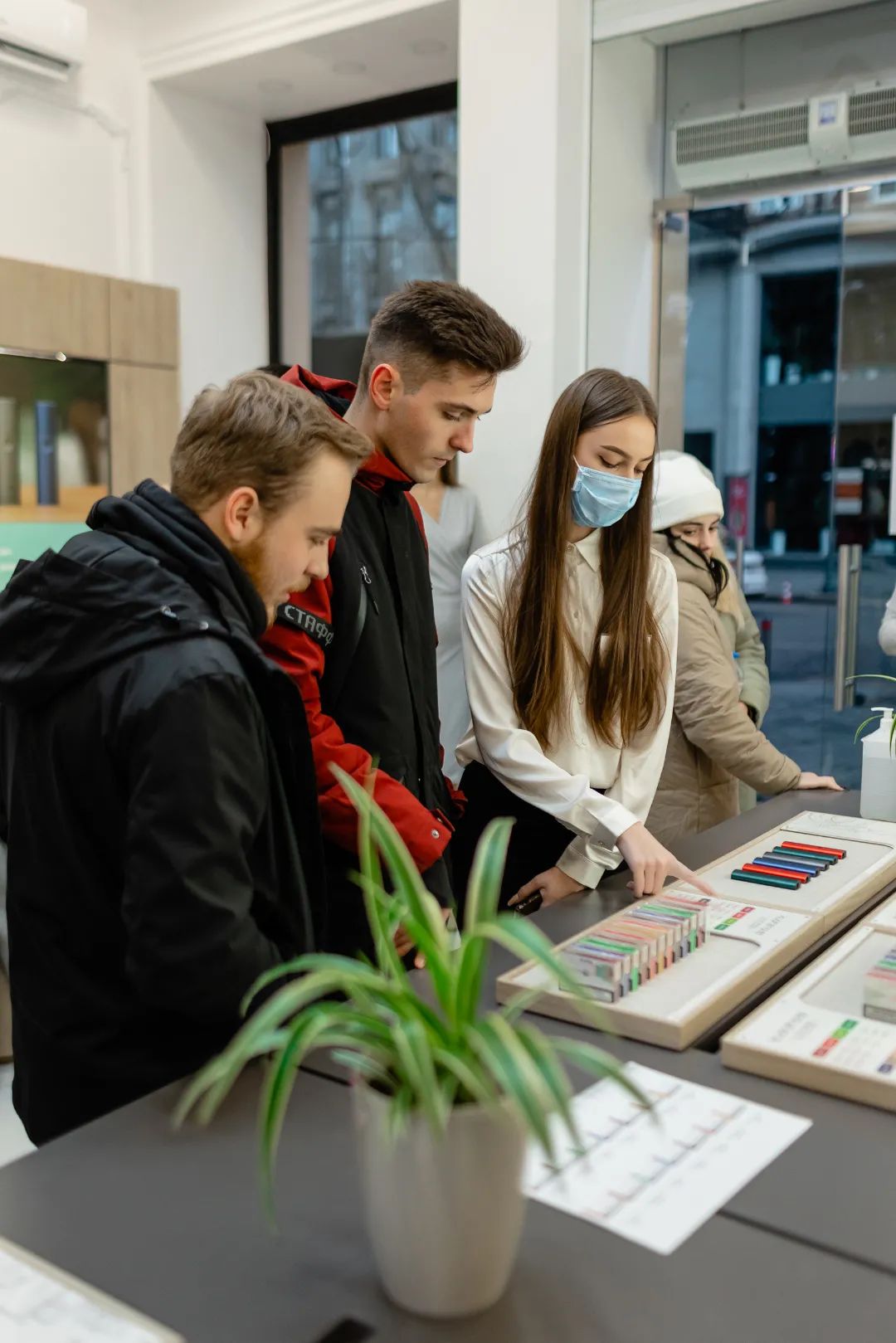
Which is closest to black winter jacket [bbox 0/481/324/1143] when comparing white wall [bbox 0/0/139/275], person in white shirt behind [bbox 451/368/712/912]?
person in white shirt behind [bbox 451/368/712/912]

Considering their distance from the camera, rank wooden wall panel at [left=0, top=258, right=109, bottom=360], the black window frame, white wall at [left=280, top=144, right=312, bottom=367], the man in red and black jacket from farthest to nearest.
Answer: white wall at [left=280, top=144, right=312, bottom=367] < the black window frame < wooden wall panel at [left=0, top=258, right=109, bottom=360] < the man in red and black jacket

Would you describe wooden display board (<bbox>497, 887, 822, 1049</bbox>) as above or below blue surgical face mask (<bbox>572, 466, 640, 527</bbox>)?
below

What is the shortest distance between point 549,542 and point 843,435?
1991mm

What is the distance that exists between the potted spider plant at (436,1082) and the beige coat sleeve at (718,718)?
1677mm

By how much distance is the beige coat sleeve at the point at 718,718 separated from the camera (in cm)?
240

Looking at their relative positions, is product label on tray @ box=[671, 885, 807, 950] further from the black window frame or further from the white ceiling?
the black window frame

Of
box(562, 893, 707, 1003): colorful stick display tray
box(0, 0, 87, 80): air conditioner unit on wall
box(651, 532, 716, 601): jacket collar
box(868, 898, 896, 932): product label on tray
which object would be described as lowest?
box(868, 898, 896, 932): product label on tray

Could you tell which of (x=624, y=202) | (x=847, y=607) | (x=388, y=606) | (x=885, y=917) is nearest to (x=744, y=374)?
(x=624, y=202)

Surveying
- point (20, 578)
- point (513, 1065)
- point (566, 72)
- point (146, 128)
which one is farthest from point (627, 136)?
point (513, 1065)

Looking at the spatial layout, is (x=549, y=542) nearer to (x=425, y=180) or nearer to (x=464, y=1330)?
(x=464, y=1330)

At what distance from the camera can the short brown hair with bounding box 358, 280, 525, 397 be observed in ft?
5.52

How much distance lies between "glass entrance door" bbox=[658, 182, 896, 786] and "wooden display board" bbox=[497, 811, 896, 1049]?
172 centimetres

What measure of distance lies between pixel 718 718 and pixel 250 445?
1404mm

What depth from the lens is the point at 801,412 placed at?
3.71 meters
